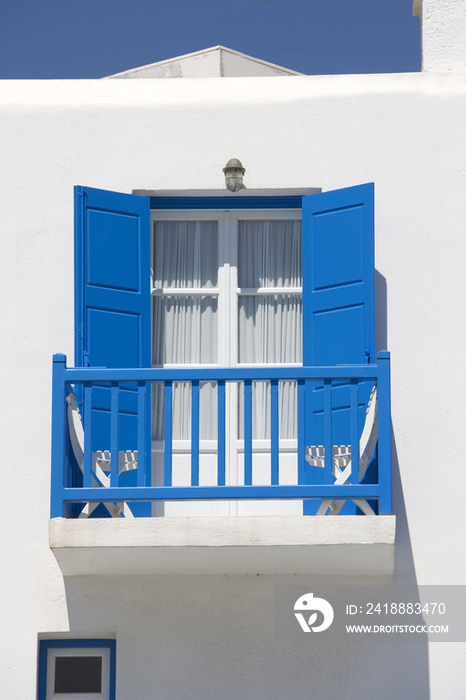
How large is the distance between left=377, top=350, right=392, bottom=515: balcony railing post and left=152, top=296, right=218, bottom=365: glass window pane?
163 centimetres

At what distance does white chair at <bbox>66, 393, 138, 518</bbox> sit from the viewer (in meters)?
5.31

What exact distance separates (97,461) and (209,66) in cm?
464

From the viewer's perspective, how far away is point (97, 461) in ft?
18.5

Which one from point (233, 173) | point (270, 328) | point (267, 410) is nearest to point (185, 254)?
point (233, 173)

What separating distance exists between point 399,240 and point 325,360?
1041mm

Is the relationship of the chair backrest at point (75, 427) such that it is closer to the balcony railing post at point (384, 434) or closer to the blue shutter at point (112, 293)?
the blue shutter at point (112, 293)

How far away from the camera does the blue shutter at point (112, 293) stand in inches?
231

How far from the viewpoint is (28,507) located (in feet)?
19.4

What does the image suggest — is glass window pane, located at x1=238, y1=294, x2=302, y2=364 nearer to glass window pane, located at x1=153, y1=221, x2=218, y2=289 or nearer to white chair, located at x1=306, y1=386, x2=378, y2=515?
glass window pane, located at x1=153, y1=221, x2=218, y2=289

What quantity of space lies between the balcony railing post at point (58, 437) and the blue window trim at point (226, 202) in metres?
1.76

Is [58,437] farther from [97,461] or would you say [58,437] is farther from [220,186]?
[220,186]

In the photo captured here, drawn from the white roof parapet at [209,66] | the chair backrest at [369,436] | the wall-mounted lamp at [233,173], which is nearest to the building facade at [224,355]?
the wall-mounted lamp at [233,173]

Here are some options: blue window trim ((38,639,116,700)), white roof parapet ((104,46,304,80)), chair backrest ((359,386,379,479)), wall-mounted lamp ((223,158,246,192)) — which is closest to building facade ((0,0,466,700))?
blue window trim ((38,639,116,700))

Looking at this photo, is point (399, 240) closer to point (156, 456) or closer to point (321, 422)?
point (321, 422)
